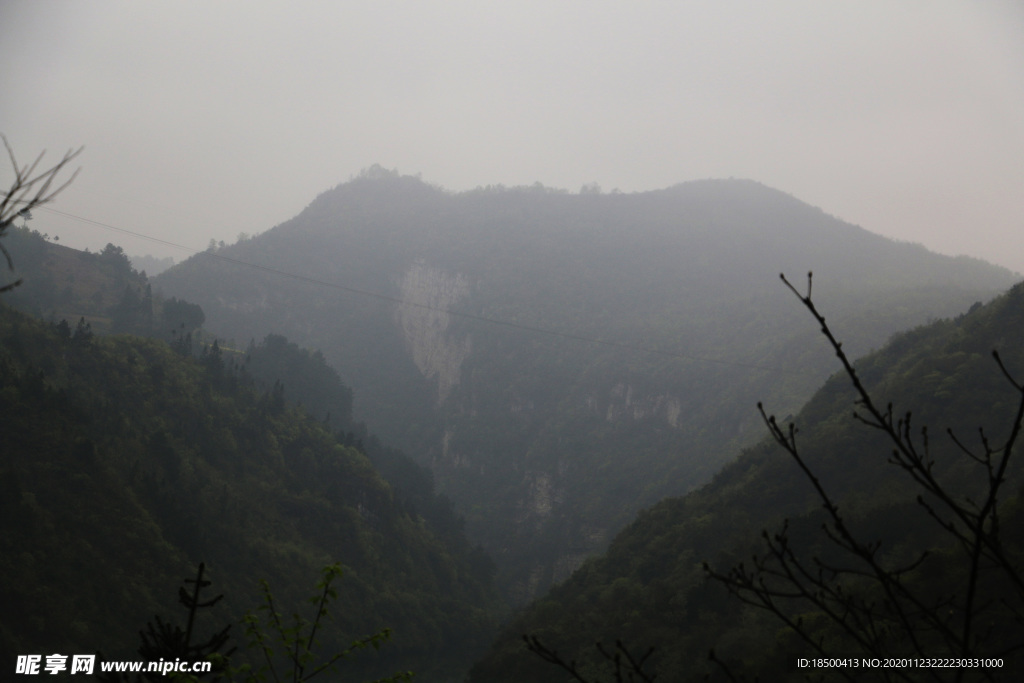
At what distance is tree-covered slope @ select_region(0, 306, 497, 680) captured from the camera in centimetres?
2933

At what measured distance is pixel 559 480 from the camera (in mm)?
83250

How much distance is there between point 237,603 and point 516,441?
57229mm

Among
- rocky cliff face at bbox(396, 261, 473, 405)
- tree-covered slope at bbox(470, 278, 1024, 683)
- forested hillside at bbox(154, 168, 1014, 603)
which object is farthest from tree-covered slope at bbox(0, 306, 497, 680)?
rocky cliff face at bbox(396, 261, 473, 405)

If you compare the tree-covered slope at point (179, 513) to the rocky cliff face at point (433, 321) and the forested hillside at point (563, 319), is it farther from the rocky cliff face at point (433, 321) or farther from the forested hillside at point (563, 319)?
the rocky cliff face at point (433, 321)

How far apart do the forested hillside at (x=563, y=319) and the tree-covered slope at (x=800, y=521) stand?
2967 centimetres

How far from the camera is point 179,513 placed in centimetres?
3769

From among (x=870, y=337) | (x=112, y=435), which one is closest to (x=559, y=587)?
(x=112, y=435)

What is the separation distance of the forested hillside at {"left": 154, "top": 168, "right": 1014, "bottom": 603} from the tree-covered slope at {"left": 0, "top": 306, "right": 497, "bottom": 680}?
21.1 m

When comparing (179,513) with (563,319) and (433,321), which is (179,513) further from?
(433,321)

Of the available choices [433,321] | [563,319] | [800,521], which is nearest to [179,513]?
[800,521]

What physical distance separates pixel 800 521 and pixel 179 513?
33.6 meters

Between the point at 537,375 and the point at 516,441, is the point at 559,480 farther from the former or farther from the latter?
the point at 537,375

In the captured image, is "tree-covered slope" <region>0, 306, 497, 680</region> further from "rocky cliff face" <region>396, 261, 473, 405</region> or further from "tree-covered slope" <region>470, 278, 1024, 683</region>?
"rocky cliff face" <region>396, 261, 473, 405</region>

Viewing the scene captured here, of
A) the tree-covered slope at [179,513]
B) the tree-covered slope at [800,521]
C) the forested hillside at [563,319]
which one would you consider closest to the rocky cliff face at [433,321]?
the forested hillside at [563,319]
